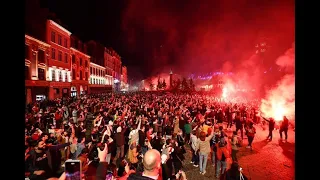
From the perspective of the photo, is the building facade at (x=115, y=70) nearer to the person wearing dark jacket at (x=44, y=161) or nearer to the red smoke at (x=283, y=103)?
the red smoke at (x=283, y=103)

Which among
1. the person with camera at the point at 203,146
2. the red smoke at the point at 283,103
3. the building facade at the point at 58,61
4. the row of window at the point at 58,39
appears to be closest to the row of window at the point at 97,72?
the building facade at the point at 58,61

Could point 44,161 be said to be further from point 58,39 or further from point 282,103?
point 58,39

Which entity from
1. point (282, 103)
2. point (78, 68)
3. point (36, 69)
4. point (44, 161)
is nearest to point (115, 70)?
point (78, 68)

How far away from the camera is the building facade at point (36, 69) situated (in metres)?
16.4

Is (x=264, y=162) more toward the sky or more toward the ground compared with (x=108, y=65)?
more toward the ground

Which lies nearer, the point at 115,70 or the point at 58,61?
the point at 58,61

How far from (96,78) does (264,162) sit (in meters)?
33.4

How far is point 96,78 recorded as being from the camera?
1497 inches
